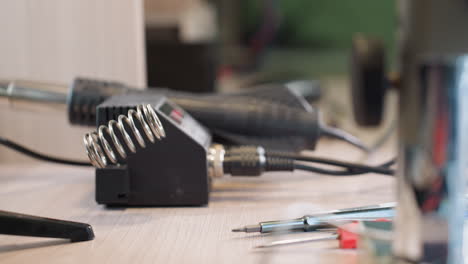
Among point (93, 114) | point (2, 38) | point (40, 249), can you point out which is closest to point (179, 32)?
point (2, 38)

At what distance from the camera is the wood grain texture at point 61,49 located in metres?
0.63

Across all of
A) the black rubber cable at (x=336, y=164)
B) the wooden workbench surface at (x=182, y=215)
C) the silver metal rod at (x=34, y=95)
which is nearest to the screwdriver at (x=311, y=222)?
the wooden workbench surface at (x=182, y=215)

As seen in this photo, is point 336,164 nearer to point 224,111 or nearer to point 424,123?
point 224,111

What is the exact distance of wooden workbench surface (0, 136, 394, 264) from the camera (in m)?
0.33

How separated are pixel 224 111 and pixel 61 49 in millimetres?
253

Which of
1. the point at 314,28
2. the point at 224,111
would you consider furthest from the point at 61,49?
the point at 314,28

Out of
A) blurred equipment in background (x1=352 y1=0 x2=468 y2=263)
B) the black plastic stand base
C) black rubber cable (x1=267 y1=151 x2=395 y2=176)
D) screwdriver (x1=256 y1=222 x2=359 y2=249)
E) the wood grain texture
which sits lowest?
screwdriver (x1=256 y1=222 x2=359 y2=249)

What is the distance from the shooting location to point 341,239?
0.33 metres

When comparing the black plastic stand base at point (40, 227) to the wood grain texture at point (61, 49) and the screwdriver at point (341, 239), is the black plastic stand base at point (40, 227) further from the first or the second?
the wood grain texture at point (61, 49)

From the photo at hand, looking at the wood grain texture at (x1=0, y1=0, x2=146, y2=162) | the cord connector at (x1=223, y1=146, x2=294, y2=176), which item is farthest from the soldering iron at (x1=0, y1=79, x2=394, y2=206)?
the wood grain texture at (x1=0, y1=0, x2=146, y2=162)

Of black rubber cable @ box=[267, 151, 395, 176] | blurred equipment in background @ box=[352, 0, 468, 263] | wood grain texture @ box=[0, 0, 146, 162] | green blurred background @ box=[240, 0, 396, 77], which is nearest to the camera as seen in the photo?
blurred equipment in background @ box=[352, 0, 468, 263]

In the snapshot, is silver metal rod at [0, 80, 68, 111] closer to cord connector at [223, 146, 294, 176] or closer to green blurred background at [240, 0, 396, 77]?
cord connector at [223, 146, 294, 176]

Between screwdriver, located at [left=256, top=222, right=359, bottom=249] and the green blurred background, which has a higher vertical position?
the green blurred background

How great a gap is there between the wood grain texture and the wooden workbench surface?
5 cm
